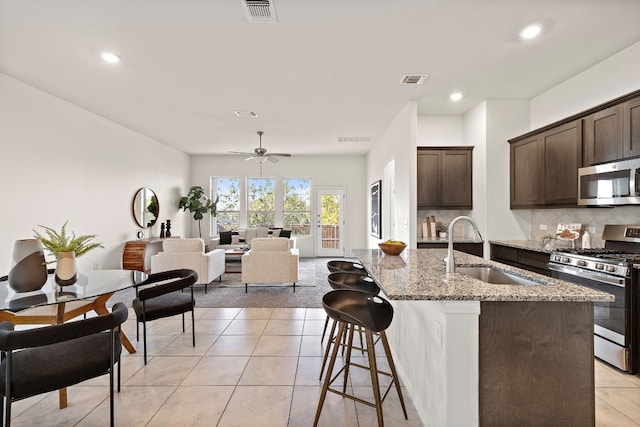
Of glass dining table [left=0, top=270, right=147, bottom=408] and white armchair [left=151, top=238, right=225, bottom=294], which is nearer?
glass dining table [left=0, top=270, right=147, bottom=408]

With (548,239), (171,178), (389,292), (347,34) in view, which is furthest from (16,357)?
(171,178)

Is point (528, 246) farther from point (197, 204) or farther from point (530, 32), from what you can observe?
point (197, 204)

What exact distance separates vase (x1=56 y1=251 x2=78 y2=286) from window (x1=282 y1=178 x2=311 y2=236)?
631 centimetres

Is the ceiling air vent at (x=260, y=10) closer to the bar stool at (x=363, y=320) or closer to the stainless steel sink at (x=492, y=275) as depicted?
the bar stool at (x=363, y=320)

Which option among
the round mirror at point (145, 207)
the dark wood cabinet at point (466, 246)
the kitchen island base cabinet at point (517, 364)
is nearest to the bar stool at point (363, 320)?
the kitchen island base cabinet at point (517, 364)

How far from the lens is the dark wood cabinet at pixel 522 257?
326 cm

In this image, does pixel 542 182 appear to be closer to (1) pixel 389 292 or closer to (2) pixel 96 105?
(1) pixel 389 292

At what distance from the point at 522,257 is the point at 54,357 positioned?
14.2 feet

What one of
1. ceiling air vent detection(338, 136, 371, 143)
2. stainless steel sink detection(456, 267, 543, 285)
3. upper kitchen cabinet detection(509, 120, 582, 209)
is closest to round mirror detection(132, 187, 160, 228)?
ceiling air vent detection(338, 136, 371, 143)

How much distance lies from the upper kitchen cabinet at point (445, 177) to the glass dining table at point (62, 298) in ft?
12.7

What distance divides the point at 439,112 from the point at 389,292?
14.0 feet

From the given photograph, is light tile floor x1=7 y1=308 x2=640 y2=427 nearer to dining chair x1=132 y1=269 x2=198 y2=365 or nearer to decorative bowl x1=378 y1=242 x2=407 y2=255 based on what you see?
dining chair x1=132 y1=269 x2=198 y2=365

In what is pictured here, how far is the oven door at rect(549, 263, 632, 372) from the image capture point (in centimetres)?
244

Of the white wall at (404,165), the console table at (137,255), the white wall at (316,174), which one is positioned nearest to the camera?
the white wall at (404,165)
